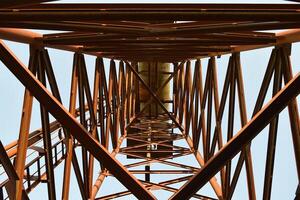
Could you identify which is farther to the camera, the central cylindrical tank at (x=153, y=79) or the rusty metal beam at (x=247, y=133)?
the central cylindrical tank at (x=153, y=79)

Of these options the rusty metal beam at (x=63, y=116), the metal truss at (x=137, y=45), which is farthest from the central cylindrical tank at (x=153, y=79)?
the rusty metal beam at (x=63, y=116)

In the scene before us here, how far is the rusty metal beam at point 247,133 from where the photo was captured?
5175mm

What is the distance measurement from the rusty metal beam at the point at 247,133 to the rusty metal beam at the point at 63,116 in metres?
0.85

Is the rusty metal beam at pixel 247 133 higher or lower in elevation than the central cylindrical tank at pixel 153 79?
lower

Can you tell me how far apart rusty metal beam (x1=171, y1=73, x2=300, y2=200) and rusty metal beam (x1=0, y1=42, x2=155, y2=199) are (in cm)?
85

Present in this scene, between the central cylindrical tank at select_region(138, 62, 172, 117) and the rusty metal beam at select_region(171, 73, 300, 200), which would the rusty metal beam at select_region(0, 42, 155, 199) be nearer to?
the rusty metal beam at select_region(171, 73, 300, 200)

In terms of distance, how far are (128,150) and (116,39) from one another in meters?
8.99

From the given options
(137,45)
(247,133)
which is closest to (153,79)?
(137,45)

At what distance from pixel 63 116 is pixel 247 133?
297 centimetres

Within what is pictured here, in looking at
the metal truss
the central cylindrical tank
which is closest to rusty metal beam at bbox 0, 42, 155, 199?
the metal truss

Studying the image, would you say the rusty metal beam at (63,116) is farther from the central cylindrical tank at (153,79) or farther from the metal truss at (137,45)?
the central cylindrical tank at (153,79)

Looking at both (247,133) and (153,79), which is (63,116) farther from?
(153,79)

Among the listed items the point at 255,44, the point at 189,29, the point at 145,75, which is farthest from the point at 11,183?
the point at 145,75

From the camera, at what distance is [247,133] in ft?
18.1
